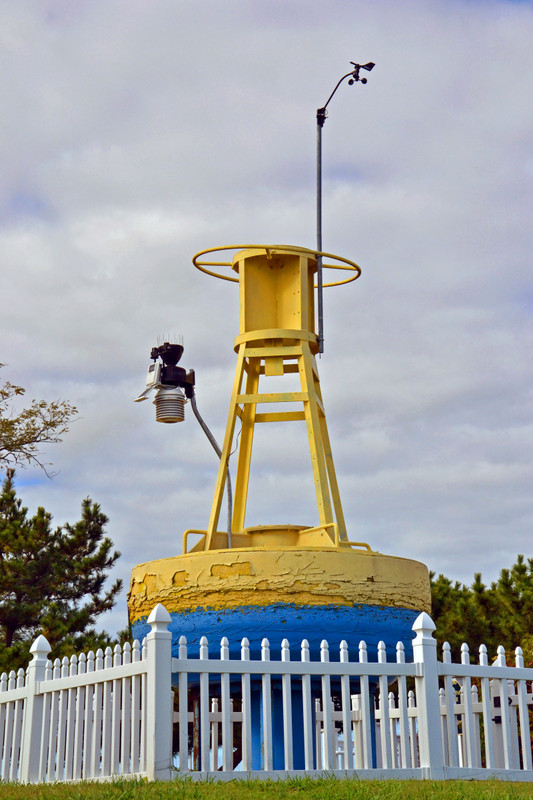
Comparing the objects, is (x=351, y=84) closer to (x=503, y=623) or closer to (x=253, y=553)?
(x=253, y=553)

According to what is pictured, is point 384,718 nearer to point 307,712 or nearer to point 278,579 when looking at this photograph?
point 307,712

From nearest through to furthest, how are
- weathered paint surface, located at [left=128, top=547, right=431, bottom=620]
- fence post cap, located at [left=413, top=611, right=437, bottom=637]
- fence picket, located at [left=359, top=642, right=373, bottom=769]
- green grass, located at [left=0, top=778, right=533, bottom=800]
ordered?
green grass, located at [left=0, top=778, right=533, bottom=800] → fence picket, located at [left=359, top=642, right=373, bottom=769] → fence post cap, located at [left=413, top=611, right=437, bottom=637] → weathered paint surface, located at [left=128, top=547, right=431, bottom=620]

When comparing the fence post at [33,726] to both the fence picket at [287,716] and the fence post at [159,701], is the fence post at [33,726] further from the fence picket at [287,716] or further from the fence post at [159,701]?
the fence picket at [287,716]

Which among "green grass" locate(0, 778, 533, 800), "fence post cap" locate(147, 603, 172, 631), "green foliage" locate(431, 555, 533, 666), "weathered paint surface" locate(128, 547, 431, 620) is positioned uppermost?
"green foliage" locate(431, 555, 533, 666)

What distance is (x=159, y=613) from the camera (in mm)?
7664

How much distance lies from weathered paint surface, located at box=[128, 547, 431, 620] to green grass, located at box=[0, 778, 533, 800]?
1864mm

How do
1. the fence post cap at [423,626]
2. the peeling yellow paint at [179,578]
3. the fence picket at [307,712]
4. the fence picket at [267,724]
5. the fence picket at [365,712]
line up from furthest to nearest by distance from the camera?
the peeling yellow paint at [179,578] < the fence post cap at [423,626] < the fence picket at [365,712] < the fence picket at [307,712] < the fence picket at [267,724]

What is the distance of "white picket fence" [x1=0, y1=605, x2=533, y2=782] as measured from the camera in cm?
771

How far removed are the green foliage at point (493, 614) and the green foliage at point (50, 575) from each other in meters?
6.71

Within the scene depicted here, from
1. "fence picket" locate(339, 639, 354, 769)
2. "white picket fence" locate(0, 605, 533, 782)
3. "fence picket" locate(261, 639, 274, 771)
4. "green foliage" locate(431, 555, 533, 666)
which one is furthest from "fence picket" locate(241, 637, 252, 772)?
"green foliage" locate(431, 555, 533, 666)

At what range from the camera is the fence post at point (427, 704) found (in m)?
8.43

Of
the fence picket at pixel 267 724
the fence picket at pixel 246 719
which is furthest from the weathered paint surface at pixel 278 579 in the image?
the fence picket at pixel 246 719

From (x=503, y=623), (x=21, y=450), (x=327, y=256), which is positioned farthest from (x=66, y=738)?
(x=503, y=623)

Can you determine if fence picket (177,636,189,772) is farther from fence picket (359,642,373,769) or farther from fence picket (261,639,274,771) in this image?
fence picket (359,642,373,769)
